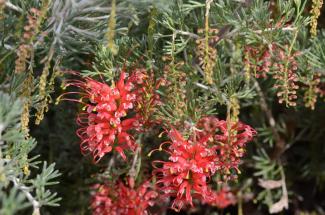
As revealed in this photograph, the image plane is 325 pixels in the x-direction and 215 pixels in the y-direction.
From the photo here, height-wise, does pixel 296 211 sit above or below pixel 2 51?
below

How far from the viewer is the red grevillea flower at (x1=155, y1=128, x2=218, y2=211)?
147 centimetres

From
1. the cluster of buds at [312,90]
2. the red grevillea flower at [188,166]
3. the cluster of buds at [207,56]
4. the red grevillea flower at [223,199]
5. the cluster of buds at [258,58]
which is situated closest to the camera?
the cluster of buds at [207,56]

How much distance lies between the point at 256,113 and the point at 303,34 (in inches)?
21.8

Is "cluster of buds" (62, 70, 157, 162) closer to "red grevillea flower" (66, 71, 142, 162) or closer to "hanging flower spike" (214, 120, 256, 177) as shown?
"red grevillea flower" (66, 71, 142, 162)

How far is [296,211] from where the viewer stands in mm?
2521

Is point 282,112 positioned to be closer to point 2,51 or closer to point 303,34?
→ point 303,34

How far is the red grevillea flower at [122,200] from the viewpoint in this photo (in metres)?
1.81

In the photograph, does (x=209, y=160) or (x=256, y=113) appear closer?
(x=209, y=160)

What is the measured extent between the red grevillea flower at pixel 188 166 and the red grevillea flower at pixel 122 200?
12.3 inches

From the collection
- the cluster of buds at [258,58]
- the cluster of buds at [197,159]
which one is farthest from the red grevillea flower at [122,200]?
the cluster of buds at [258,58]

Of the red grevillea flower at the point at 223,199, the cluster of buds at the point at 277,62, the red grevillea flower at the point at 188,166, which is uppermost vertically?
the cluster of buds at the point at 277,62

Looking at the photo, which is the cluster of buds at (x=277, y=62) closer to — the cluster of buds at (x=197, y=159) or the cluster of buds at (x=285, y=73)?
the cluster of buds at (x=285, y=73)

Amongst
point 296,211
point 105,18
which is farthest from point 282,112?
point 105,18

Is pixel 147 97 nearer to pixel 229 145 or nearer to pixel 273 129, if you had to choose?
pixel 229 145
